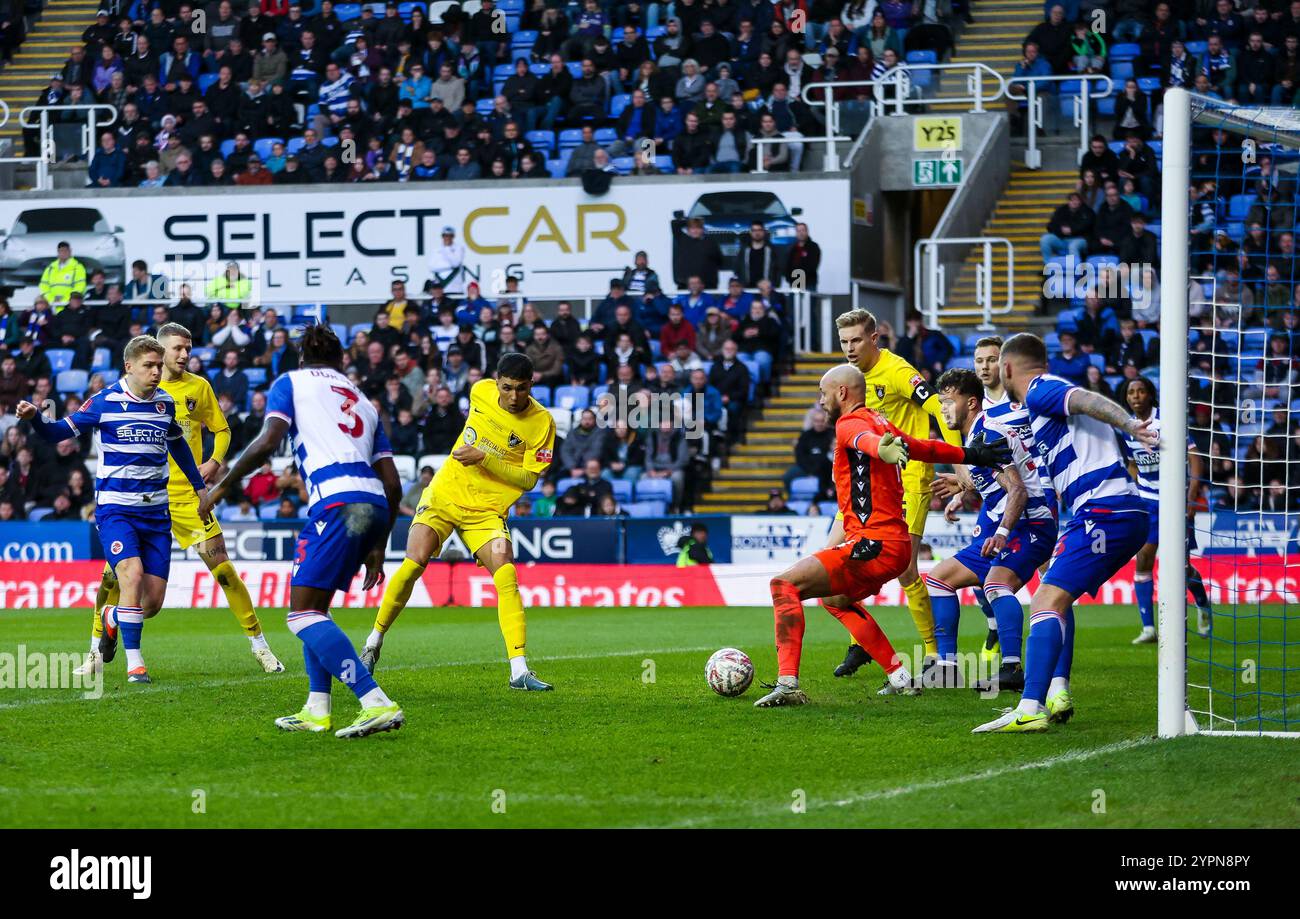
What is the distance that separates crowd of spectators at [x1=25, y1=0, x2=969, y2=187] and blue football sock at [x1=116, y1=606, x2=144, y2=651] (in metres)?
16.1

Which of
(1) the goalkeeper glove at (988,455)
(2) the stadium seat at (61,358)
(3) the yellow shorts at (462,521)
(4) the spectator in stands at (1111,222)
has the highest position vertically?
(4) the spectator in stands at (1111,222)

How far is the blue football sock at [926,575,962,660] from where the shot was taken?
11.5m

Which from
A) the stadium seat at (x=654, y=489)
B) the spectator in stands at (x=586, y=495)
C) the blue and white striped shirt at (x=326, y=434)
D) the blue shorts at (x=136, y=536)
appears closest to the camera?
the blue and white striped shirt at (x=326, y=434)

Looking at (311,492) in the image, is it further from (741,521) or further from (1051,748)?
Result: (741,521)

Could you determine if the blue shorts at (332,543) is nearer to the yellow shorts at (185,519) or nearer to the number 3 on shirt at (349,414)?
the number 3 on shirt at (349,414)

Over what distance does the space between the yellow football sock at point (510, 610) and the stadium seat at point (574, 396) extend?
41.9 ft

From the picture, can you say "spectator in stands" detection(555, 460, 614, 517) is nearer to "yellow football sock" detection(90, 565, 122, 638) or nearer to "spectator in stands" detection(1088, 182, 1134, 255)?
"spectator in stands" detection(1088, 182, 1134, 255)

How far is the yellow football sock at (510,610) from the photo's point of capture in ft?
37.2

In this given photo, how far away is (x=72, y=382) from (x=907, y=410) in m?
17.1

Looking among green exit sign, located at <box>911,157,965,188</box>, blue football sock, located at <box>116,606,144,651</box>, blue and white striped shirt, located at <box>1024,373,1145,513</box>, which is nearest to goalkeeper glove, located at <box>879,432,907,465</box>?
blue and white striped shirt, located at <box>1024,373,1145,513</box>

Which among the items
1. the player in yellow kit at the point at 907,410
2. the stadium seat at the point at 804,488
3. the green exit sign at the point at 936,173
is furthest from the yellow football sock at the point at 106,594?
the green exit sign at the point at 936,173

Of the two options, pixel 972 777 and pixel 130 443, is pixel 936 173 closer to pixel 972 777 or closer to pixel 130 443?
pixel 130 443

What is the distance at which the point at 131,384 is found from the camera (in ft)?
38.4
